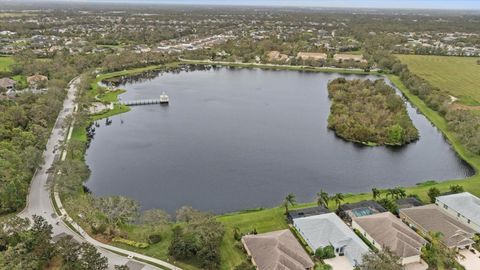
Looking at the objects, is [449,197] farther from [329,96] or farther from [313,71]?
[313,71]

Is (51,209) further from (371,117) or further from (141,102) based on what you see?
(371,117)

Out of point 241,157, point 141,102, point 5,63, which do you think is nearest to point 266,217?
point 241,157

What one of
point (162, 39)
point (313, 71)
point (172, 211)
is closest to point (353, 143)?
point (172, 211)

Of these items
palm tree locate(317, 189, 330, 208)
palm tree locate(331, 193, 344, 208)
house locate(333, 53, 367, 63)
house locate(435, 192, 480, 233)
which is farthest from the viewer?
house locate(333, 53, 367, 63)

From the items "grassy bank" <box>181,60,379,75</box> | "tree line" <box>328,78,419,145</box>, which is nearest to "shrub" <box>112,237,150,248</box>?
"tree line" <box>328,78,419,145</box>

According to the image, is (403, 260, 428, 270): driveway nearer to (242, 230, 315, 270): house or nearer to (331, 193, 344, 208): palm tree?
(242, 230, 315, 270): house

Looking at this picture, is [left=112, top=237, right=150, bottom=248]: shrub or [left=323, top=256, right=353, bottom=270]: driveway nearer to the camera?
[left=323, top=256, right=353, bottom=270]: driveway

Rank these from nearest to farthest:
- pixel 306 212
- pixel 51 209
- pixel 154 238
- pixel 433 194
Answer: pixel 154 238, pixel 51 209, pixel 306 212, pixel 433 194
